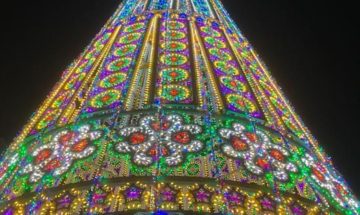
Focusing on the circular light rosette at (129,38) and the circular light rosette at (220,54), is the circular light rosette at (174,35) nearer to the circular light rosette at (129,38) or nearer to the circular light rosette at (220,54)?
the circular light rosette at (129,38)

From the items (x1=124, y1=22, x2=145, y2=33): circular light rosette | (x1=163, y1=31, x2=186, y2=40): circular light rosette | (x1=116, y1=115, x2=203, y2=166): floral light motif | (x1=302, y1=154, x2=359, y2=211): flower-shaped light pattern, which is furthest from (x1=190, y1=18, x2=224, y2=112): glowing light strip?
(x1=302, y1=154, x2=359, y2=211): flower-shaped light pattern

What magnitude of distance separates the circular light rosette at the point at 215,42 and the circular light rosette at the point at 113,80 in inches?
91.3

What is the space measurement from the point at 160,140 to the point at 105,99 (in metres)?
1.65

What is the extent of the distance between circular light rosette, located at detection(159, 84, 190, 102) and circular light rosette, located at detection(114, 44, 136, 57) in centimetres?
181

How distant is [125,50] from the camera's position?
11922 millimetres

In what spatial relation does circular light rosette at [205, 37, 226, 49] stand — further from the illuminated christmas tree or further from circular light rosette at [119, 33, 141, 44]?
circular light rosette at [119, 33, 141, 44]

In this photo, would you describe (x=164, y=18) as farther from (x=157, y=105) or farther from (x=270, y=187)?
(x=270, y=187)

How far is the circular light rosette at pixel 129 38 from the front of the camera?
12.4m

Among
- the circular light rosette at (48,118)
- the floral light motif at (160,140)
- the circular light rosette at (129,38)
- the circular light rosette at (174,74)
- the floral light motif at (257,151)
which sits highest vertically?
the circular light rosette at (174,74)

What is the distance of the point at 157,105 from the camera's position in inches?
381

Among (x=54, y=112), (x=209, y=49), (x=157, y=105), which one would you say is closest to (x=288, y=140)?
(x=157, y=105)

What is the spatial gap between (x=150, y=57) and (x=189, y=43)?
1051 mm

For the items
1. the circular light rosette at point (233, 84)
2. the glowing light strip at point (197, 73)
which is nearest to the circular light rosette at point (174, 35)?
the glowing light strip at point (197, 73)

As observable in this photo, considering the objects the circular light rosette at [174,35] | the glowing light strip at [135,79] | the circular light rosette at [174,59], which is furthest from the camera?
the circular light rosette at [174,35]
